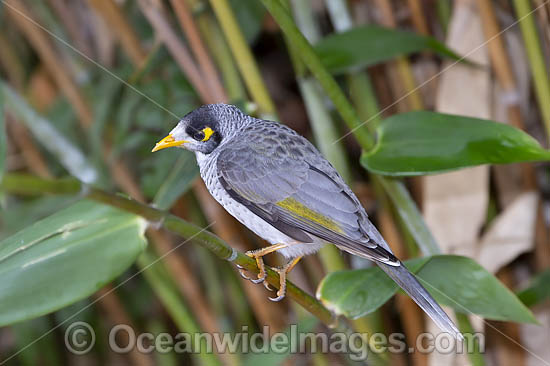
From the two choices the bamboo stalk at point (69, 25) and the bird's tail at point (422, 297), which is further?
the bamboo stalk at point (69, 25)

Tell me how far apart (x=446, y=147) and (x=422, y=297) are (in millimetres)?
169

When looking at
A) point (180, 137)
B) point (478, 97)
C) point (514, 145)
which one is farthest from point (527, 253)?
point (180, 137)

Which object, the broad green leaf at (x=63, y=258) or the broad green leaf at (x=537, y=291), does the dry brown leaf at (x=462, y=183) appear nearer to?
the broad green leaf at (x=537, y=291)

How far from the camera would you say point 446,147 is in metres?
0.67

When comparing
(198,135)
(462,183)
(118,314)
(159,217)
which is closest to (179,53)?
(198,135)

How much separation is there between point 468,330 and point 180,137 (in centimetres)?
44

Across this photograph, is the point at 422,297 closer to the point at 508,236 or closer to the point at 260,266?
the point at 260,266

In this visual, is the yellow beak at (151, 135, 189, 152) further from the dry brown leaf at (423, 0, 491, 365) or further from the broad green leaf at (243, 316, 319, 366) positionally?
the dry brown leaf at (423, 0, 491, 365)

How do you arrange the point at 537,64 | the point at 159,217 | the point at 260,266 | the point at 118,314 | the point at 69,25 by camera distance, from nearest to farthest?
1. the point at 159,217
2. the point at 260,266
3. the point at 537,64
4. the point at 69,25
5. the point at 118,314

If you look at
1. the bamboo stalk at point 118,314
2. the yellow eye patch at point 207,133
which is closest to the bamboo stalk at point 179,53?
the yellow eye patch at point 207,133

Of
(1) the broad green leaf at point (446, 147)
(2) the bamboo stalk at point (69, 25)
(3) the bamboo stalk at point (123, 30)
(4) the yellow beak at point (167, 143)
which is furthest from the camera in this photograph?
(2) the bamboo stalk at point (69, 25)

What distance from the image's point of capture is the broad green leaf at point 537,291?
101 cm

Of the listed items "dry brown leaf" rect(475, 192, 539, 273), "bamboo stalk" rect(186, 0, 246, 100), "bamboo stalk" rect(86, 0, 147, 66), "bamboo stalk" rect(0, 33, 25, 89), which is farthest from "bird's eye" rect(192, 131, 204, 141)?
"bamboo stalk" rect(0, 33, 25, 89)

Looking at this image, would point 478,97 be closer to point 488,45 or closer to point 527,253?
point 488,45
